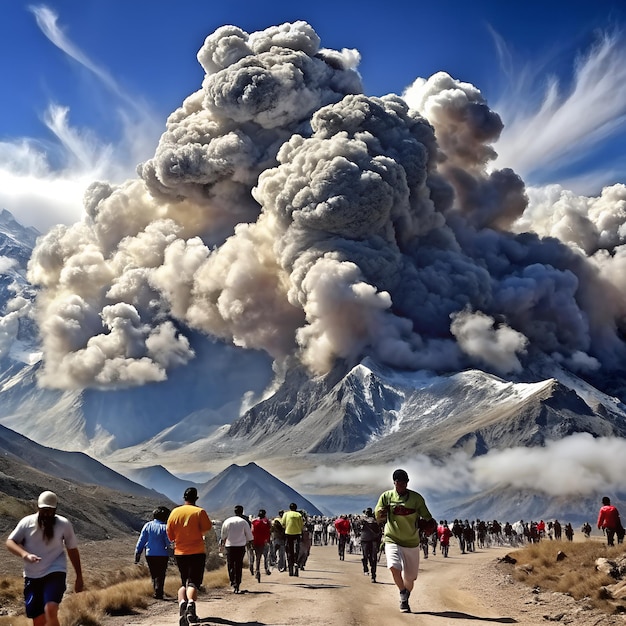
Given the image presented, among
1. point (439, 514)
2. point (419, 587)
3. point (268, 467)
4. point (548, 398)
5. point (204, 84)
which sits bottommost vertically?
point (419, 587)

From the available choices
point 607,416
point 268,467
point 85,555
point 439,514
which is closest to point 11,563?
point 85,555

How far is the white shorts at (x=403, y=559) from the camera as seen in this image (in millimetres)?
14734

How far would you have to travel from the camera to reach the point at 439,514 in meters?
153

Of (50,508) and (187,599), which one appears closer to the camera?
(50,508)

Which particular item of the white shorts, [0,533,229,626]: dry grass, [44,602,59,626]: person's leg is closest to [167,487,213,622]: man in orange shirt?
[0,533,229,626]: dry grass

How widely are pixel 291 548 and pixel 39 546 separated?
15971 mm

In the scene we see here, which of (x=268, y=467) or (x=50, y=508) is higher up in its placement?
(x=268, y=467)

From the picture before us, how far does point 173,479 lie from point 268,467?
99.5 ft

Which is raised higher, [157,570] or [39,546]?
[39,546]

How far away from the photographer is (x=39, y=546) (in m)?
10.9

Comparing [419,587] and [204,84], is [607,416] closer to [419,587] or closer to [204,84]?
[204,84]

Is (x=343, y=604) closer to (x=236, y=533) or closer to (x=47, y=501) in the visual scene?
(x=236, y=533)

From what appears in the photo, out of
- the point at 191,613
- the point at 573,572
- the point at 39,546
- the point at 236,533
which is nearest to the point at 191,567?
the point at 191,613

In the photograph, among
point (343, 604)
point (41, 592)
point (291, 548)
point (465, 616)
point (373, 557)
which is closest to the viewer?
point (41, 592)
